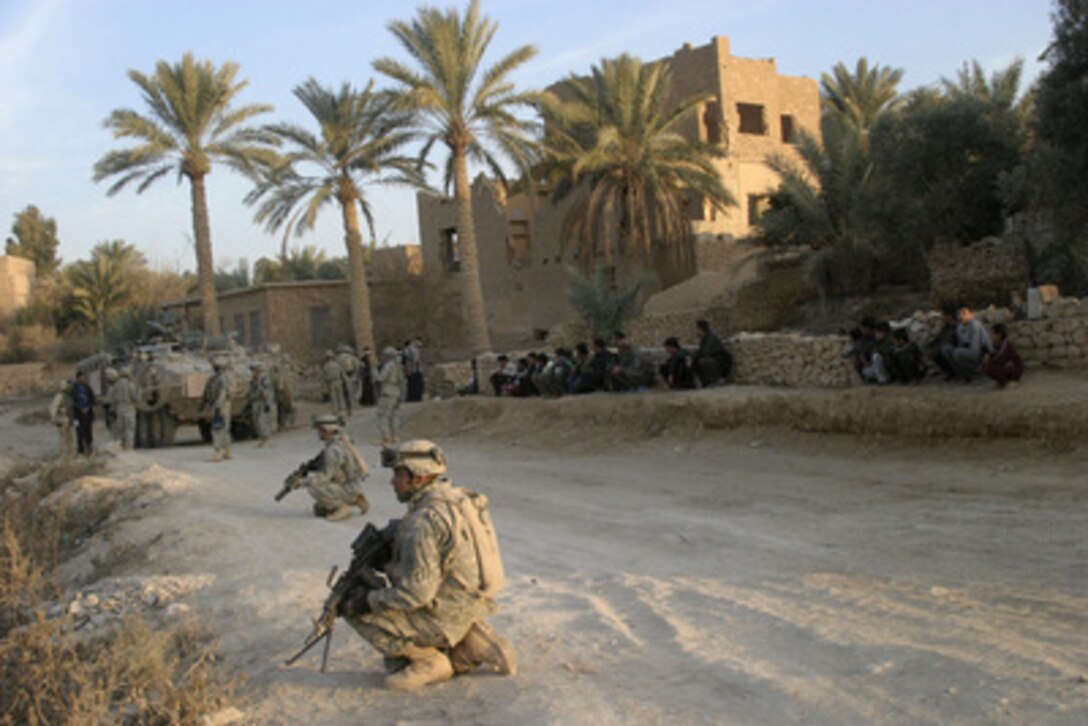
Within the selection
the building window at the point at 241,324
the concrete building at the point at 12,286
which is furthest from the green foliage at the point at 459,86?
the concrete building at the point at 12,286

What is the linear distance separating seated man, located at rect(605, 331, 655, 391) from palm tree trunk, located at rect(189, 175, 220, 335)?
16221 mm

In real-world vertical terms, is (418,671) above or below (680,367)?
below

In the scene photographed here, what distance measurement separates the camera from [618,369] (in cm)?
1534

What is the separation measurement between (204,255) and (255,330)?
4.01 m

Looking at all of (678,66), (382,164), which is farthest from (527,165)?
(678,66)

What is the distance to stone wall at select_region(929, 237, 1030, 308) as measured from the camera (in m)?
18.3

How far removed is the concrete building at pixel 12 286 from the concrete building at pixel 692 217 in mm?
20998

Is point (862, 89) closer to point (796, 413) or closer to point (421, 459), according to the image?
point (796, 413)

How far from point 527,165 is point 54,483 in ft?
42.2

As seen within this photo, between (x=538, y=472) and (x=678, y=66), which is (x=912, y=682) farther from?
(x=678, y=66)

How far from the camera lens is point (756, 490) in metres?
→ 9.87

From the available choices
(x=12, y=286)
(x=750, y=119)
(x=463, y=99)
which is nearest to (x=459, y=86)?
(x=463, y=99)

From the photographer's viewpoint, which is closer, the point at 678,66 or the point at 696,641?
the point at 696,641

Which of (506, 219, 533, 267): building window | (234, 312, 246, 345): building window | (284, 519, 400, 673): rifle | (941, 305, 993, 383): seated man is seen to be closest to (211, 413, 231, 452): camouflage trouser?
(941, 305, 993, 383): seated man
